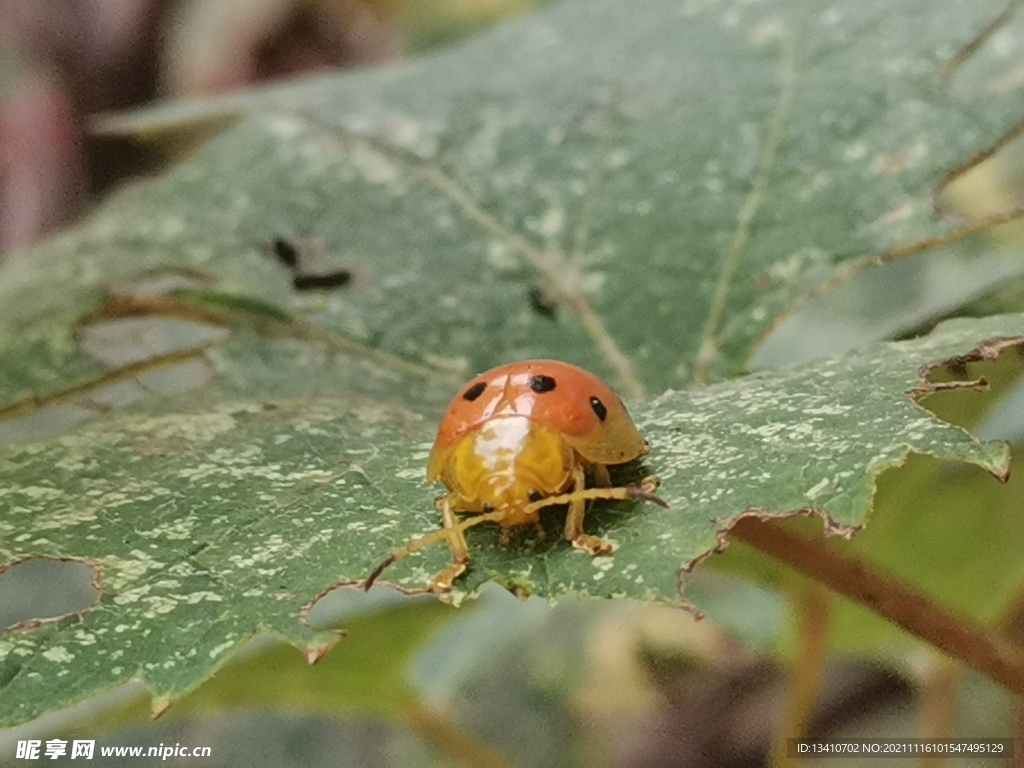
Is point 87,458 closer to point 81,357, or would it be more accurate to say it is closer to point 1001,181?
point 81,357

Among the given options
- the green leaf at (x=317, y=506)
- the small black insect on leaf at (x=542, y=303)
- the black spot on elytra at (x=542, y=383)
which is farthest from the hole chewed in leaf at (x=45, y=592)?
the small black insect on leaf at (x=542, y=303)

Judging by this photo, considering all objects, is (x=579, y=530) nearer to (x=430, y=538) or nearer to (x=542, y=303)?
(x=430, y=538)

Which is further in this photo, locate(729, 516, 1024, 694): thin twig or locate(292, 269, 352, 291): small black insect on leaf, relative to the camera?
locate(292, 269, 352, 291): small black insect on leaf

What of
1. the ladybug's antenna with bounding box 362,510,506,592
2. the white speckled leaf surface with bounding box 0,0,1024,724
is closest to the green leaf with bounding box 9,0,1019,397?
the white speckled leaf surface with bounding box 0,0,1024,724

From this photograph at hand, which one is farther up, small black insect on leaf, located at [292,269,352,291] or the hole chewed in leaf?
small black insect on leaf, located at [292,269,352,291]

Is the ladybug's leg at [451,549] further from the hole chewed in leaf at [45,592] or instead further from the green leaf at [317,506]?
the hole chewed in leaf at [45,592]

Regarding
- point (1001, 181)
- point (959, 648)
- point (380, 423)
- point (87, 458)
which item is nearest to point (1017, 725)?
point (959, 648)

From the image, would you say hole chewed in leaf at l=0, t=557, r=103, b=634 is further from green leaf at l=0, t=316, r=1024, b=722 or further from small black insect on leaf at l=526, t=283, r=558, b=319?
small black insect on leaf at l=526, t=283, r=558, b=319
